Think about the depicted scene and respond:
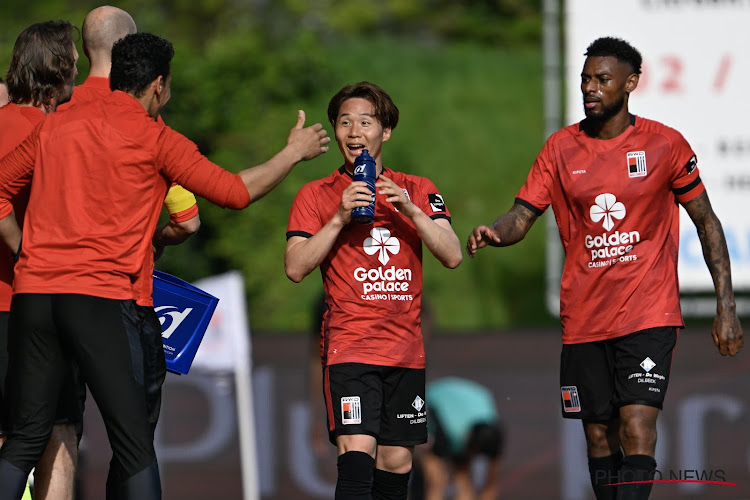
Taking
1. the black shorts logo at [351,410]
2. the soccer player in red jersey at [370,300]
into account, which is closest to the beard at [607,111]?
the soccer player in red jersey at [370,300]

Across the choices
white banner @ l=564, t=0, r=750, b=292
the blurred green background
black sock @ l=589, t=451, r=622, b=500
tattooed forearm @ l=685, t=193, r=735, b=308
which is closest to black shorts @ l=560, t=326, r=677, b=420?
black sock @ l=589, t=451, r=622, b=500

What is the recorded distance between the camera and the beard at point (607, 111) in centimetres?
564

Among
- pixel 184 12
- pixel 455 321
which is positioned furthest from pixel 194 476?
pixel 184 12

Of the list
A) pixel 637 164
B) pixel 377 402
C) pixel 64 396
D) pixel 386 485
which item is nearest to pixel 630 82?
pixel 637 164

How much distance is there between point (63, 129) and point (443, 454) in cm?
450

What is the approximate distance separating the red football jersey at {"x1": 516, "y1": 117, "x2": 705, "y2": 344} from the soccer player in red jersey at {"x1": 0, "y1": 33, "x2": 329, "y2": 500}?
5.86ft

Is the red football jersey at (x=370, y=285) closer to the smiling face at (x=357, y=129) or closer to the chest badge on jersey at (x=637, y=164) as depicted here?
the smiling face at (x=357, y=129)

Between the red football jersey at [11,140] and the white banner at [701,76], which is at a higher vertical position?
the white banner at [701,76]

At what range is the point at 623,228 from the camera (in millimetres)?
5562

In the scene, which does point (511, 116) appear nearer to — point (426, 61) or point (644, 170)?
point (426, 61)

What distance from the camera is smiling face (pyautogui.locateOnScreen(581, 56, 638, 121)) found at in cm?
562

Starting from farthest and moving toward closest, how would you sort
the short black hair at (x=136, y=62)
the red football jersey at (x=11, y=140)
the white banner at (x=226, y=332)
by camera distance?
the white banner at (x=226, y=332) → the red football jersey at (x=11, y=140) → the short black hair at (x=136, y=62)

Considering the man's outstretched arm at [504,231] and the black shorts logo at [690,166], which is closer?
the man's outstretched arm at [504,231]

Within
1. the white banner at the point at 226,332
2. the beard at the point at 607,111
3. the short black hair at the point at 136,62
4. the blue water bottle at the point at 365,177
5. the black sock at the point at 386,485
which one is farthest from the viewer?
the white banner at the point at 226,332
